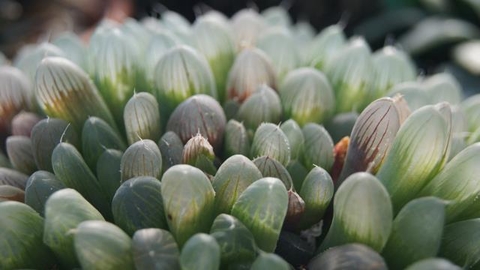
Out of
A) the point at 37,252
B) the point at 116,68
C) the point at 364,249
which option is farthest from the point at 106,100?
the point at 364,249

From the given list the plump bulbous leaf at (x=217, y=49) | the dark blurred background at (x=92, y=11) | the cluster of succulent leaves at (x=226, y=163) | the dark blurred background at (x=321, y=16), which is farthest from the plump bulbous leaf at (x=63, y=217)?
the dark blurred background at (x=92, y=11)

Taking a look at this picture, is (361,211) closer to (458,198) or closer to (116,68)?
(458,198)

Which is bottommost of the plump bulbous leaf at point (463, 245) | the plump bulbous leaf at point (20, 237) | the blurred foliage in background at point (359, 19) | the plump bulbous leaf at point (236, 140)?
the blurred foliage in background at point (359, 19)

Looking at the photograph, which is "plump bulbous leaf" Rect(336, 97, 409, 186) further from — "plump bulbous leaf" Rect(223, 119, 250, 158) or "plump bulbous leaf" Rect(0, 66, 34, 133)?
"plump bulbous leaf" Rect(0, 66, 34, 133)

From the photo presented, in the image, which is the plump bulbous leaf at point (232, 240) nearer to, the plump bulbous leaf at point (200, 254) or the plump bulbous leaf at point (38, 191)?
the plump bulbous leaf at point (200, 254)

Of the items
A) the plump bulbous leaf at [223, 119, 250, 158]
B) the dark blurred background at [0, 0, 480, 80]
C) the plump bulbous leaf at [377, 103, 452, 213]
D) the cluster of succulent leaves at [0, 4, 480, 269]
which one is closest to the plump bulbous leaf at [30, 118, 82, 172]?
the cluster of succulent leaves at [0, 4, 480, 269]

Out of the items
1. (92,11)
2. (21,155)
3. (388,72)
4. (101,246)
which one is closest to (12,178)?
(21,155)
